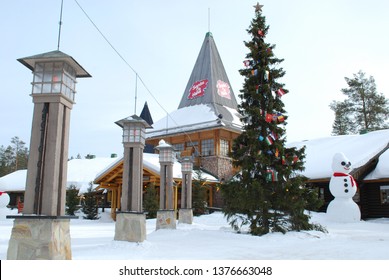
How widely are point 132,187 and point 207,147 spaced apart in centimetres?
1849

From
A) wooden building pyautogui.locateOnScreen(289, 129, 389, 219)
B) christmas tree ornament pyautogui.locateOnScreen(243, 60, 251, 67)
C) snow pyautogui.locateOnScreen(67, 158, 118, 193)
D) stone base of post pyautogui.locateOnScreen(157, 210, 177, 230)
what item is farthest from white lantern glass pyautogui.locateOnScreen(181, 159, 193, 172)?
snow pyautogui.locateOnScreen(67, 158, 118, 193)

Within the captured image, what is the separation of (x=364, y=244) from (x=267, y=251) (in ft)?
9.06

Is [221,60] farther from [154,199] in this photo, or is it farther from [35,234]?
[35,234]

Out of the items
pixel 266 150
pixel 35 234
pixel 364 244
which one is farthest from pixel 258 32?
pixel 35 234

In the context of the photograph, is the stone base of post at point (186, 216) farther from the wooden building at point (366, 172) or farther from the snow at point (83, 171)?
the snow at point (83, 171)

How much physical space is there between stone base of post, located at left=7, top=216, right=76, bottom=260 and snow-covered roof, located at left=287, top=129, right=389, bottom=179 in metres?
17.1

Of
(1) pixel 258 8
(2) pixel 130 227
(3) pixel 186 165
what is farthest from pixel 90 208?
(1) pixel 258 8

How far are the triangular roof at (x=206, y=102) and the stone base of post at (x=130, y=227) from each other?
688 inches

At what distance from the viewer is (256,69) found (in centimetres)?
1256

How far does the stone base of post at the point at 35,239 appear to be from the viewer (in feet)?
17.3

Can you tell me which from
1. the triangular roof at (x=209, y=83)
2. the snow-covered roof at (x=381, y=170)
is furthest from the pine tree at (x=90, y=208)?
the snow-covered roof at (x=381, y=170)

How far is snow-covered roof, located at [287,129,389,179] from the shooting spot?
790 inches

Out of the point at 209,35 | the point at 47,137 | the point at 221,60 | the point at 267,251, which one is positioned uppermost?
the point at 209,35

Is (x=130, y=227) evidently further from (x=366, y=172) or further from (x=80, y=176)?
(x=80, y=176)
